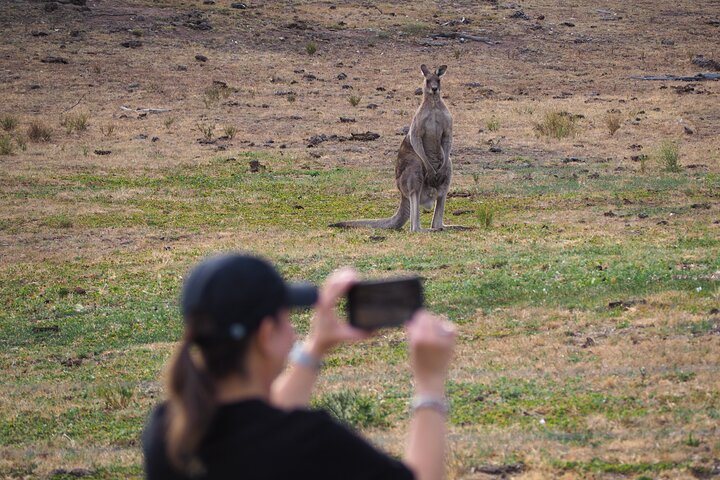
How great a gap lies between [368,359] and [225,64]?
24797 millimetres

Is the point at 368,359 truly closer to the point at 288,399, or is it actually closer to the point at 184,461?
the point at 288,399

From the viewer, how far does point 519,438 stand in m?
5.77

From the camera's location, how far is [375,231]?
45.6 ft

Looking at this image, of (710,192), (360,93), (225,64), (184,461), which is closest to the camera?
(184,461)

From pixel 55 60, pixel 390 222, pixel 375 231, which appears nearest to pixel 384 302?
pixel 375 231

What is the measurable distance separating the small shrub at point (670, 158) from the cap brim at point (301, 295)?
15758mm

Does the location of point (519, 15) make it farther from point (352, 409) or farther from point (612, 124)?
point (352, 409)

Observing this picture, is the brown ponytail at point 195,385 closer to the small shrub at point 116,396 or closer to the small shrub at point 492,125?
the small shrub at point 116,396

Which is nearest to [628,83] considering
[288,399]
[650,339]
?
[650,339]

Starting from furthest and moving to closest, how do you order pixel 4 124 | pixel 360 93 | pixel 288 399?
pixel 360 93
pixel 4 124
pixel 288 399

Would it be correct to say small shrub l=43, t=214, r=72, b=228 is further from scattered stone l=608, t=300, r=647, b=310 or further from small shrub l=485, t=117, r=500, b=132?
small shrub l=485, t=117, r=500, b=132

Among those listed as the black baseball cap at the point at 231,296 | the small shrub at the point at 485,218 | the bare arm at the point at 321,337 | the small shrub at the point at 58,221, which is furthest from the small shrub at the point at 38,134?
the black baseball cap at the point at 231,296

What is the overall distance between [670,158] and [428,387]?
52.5 ft

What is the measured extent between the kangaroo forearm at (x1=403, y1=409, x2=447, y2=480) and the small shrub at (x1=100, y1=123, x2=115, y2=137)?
21.3 metres
